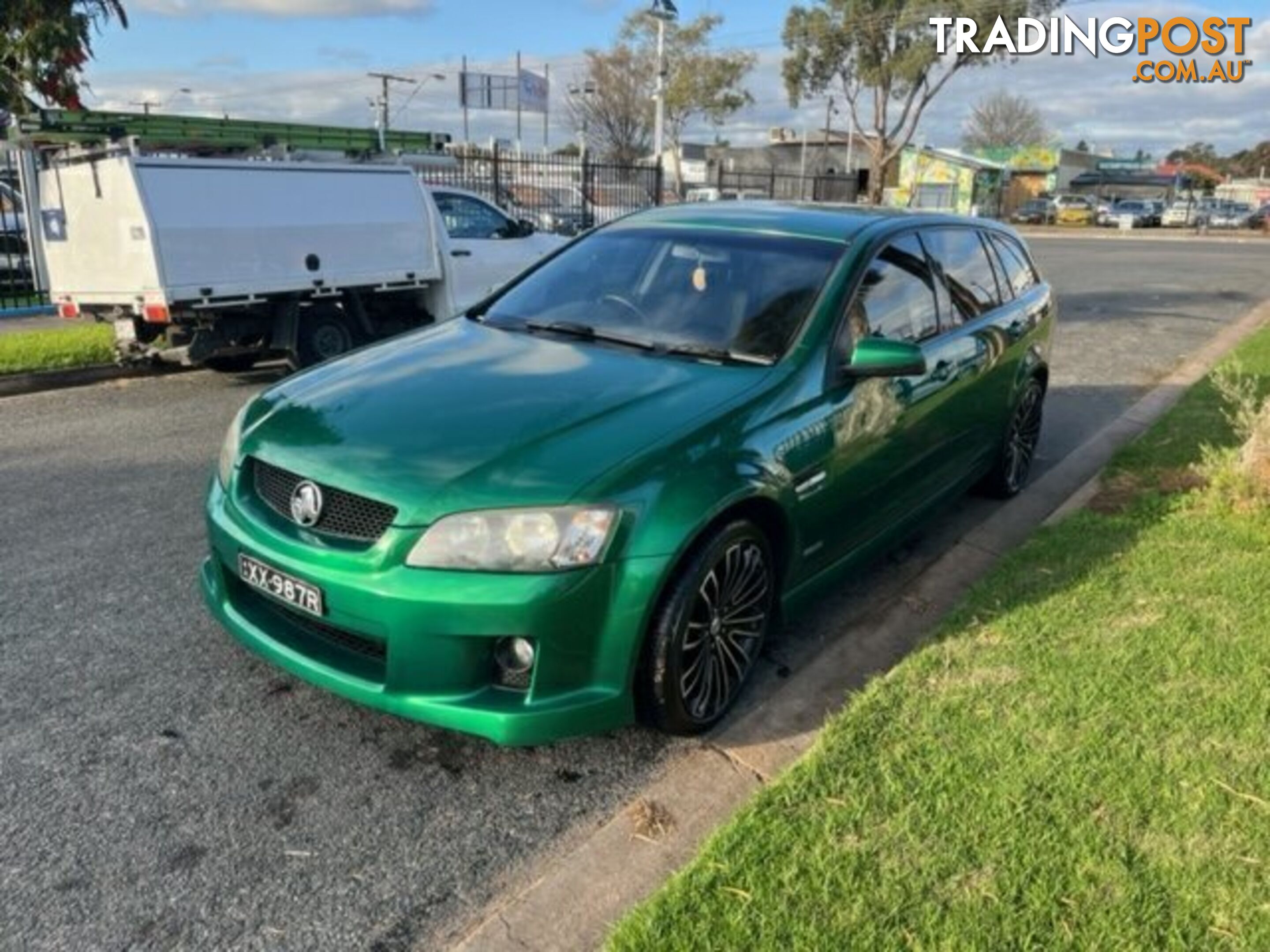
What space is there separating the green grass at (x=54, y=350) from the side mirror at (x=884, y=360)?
7.81 metres

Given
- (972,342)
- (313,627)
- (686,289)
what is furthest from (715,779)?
(972,342)

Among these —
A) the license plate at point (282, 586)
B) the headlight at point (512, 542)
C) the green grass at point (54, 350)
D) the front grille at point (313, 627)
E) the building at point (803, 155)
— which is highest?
the building at point (803, 155)

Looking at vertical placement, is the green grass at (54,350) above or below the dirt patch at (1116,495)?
above

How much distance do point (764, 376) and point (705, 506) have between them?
2.32ft

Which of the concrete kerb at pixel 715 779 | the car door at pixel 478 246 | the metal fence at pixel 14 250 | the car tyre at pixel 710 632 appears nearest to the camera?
the concrete kerb at pixel 715 779

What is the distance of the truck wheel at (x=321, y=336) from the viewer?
8758 mm

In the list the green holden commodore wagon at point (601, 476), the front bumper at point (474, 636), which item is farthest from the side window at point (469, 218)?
the front bumper at point (474, 636)

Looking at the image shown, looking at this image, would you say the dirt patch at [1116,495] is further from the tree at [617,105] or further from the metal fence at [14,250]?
the tree at [617,105]

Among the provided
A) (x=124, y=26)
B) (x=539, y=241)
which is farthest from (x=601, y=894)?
(x=124, y=26)

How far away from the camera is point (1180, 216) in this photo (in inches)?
2208

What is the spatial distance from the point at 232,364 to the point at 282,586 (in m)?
6.99

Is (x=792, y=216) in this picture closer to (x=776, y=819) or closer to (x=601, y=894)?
(x=776, y=819)

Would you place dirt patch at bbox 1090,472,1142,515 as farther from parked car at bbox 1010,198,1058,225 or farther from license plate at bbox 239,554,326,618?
parked car at bbox 1010,198,1058,225

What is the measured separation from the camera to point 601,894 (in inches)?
98.4
